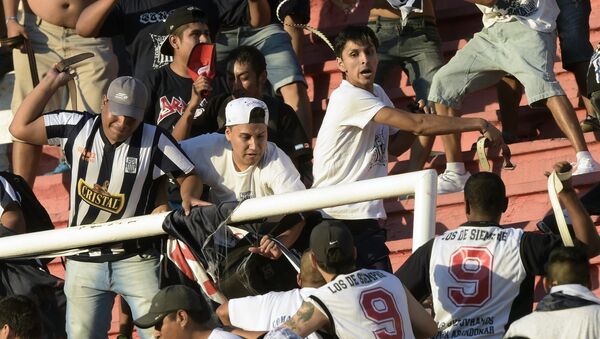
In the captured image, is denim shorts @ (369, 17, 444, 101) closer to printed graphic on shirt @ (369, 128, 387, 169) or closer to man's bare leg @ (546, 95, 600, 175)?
man's bare leg @ (546, 95, 600, 175)

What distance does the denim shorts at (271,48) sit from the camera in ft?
33.0

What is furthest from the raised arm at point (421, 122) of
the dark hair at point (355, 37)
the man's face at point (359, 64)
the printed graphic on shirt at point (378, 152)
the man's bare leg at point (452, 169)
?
the man's bare leg at point (452, 169)

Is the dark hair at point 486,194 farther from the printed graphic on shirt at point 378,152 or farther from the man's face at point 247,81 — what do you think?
the man's face at point 247,81

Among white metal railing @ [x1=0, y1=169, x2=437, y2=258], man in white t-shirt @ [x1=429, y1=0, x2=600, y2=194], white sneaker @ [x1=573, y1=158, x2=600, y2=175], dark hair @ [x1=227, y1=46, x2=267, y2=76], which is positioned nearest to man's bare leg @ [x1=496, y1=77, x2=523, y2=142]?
man in white t-shirt @ [x1=429, y1=0, x2=600, y2=194]

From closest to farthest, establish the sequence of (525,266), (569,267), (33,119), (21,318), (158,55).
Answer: (569,267) → (525,266) → (21,318) → (33,119) → (158,55)

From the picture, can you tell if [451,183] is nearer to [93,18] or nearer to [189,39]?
[189,39]

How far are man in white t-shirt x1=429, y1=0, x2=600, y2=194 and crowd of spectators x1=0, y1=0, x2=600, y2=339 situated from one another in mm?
11

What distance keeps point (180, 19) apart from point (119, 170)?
1.64 metres

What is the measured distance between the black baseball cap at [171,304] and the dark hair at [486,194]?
123cm

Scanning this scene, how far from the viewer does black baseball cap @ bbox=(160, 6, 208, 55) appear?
962cm

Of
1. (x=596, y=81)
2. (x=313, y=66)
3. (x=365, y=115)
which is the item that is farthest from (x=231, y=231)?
(x=313, y=66)

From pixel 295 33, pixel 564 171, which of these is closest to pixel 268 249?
pixel 564 171

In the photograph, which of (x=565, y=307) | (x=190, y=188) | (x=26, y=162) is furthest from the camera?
(x=26, y=162)

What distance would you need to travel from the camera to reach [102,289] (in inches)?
324
